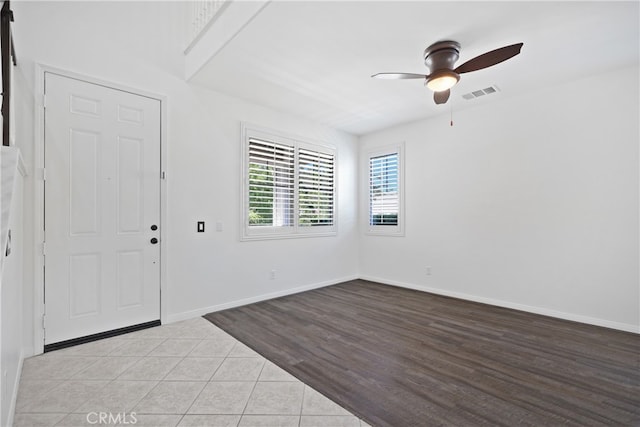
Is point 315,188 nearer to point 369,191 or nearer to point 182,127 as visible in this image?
point 369,191

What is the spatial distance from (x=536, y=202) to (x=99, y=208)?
5042 millimetres

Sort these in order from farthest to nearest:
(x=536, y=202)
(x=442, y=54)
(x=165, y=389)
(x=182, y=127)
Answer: (x=536, y=202) < (x=182, y=127) < (x=442, y=54) < (x=165, y=389)

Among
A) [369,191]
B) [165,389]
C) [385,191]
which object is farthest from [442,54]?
[165,389]

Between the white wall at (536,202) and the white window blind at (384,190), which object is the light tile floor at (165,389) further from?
the white window blind at (384,190)

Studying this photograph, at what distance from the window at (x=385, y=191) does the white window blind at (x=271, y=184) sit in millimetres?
1704

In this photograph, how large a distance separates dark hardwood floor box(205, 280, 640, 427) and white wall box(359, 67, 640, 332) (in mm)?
393

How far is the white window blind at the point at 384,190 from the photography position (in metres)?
5.39

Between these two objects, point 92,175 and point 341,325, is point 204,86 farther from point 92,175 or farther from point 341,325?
point 341,325

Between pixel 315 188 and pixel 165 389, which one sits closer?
pixel 165 389

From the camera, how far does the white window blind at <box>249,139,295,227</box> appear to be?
430 cm

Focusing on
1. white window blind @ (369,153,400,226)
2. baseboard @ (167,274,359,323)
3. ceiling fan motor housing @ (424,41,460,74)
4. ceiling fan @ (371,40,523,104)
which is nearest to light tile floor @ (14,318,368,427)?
baseboard @ (167,274,359,323)

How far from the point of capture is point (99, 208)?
305cm

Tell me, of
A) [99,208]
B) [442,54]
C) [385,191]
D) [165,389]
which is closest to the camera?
[165,389]

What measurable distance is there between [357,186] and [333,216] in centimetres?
91
